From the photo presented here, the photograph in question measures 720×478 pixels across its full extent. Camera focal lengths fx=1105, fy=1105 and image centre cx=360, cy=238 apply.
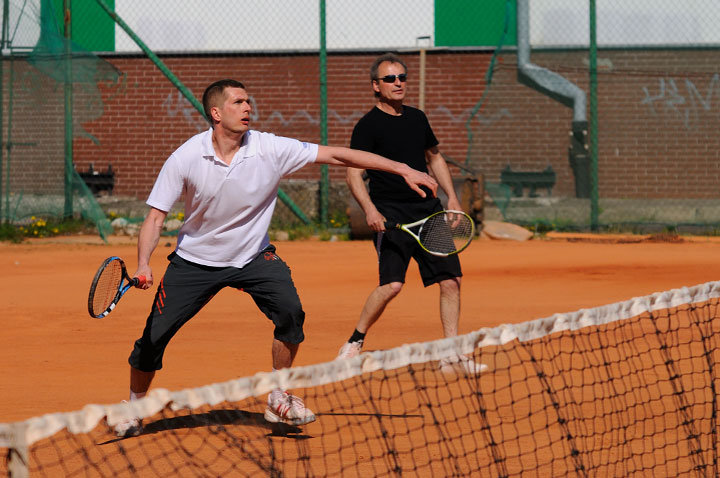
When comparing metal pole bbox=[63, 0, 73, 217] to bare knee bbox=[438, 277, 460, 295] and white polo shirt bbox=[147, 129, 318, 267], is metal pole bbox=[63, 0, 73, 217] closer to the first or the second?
bare knee bbox=[438, 277, 460, 295]

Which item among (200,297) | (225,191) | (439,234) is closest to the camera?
(225,191)

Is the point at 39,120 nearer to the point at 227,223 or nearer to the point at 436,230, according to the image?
the point at 436,230

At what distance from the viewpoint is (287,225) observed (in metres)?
16.4

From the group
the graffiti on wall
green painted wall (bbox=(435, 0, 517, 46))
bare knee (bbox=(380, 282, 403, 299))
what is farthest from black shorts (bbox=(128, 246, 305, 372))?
green painted wall (bbox=(435, 0, 517, 46))

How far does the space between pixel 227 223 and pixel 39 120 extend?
1200cm

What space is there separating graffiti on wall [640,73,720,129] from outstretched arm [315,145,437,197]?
11466 mm

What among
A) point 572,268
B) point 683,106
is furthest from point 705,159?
point 572,268

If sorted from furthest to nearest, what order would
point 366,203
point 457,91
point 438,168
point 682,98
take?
point 457,91
point 682,98
point 438,168
point 366,203

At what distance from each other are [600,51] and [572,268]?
5325 mm

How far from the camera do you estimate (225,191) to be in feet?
16.8

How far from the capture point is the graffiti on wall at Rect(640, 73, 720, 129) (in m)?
15.7

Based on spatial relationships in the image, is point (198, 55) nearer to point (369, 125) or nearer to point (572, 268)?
point (572, 268)

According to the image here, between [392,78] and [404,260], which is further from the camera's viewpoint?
[404,260]

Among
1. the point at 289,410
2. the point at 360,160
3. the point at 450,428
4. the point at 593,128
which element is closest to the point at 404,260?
the point at 360,160
